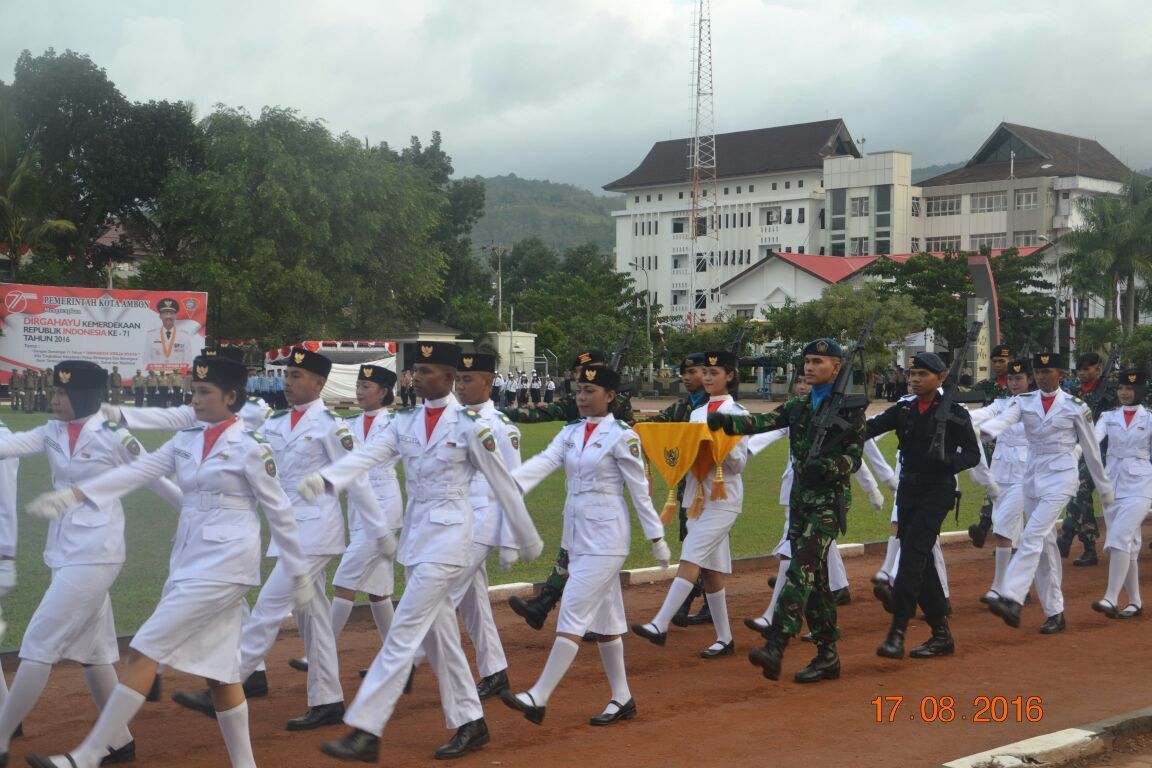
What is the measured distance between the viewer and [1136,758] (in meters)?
6.89

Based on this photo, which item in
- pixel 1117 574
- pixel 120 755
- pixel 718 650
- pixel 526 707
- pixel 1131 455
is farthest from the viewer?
pixel 1131 455

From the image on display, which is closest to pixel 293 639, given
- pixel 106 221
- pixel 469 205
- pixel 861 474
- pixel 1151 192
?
pixel 861 474

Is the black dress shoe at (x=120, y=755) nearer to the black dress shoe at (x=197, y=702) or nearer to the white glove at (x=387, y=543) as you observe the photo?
the black dress shoe at (x=197, y=702)

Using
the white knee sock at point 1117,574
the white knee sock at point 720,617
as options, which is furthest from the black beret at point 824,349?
the white knee sock at point 1117,574

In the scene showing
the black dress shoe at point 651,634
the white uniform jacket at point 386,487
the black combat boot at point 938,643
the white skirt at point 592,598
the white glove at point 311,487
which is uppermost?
the white glove at point 311,487

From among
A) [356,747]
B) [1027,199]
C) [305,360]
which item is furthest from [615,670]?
[1027,199]

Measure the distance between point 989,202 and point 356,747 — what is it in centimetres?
9282

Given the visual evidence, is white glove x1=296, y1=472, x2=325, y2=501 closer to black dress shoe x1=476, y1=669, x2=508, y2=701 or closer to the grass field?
black dress shoe x1=476, y1=669, x2=508, y2=701

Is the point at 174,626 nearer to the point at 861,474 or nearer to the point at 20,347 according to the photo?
the point at 861,474

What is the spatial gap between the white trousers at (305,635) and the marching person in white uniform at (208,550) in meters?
1.06

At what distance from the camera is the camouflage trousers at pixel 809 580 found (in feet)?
26.8

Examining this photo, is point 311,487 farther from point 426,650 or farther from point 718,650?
point 718,650

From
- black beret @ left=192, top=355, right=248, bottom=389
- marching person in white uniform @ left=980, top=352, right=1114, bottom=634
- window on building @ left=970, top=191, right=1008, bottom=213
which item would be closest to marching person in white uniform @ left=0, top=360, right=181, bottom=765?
black beret @ left=192, top=355, right=248, bottom=389

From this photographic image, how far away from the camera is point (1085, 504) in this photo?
14.8 metres
